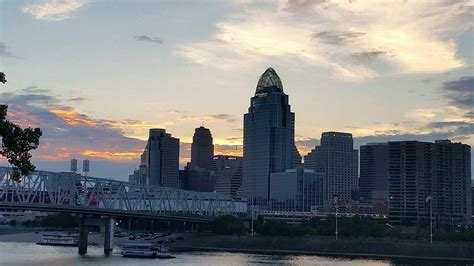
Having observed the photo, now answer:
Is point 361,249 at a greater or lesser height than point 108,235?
lesser

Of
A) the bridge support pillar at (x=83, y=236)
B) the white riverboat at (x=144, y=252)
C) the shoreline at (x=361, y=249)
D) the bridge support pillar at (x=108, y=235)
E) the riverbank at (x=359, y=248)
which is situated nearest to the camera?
the white riverboat at (x=144, y=252)

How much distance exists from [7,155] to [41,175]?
136 m

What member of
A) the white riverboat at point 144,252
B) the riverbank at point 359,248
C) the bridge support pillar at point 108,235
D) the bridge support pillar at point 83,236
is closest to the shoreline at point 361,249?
the riverbank at point 359,248

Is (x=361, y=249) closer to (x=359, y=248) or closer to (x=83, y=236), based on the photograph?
(x=359, y=248)

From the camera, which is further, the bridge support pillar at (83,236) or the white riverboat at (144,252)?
the bridge support pillar at (83,236)

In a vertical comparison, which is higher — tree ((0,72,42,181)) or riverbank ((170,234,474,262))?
tree ((0,72,42,181))

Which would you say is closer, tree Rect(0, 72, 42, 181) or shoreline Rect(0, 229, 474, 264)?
tree Rect(0, 72, 42, 181)

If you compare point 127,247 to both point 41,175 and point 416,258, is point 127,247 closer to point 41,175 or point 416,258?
point 41,175

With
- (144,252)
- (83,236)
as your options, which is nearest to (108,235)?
(83,236)

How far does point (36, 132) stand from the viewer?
137 feet

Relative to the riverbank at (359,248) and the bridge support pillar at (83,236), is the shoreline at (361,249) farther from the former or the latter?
the bridge support pillar at (83,236)

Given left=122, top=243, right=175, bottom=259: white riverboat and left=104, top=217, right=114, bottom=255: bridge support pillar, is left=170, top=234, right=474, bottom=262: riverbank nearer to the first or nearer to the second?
left=104, top=217, right=114, bottom=255: bridge support pillar

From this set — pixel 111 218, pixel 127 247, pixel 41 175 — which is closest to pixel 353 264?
pixel 127 247

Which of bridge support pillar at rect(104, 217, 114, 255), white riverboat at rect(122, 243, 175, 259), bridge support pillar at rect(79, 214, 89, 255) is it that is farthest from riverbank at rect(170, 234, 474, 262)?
white riverboat at rect(122, 243, 175, 259)
